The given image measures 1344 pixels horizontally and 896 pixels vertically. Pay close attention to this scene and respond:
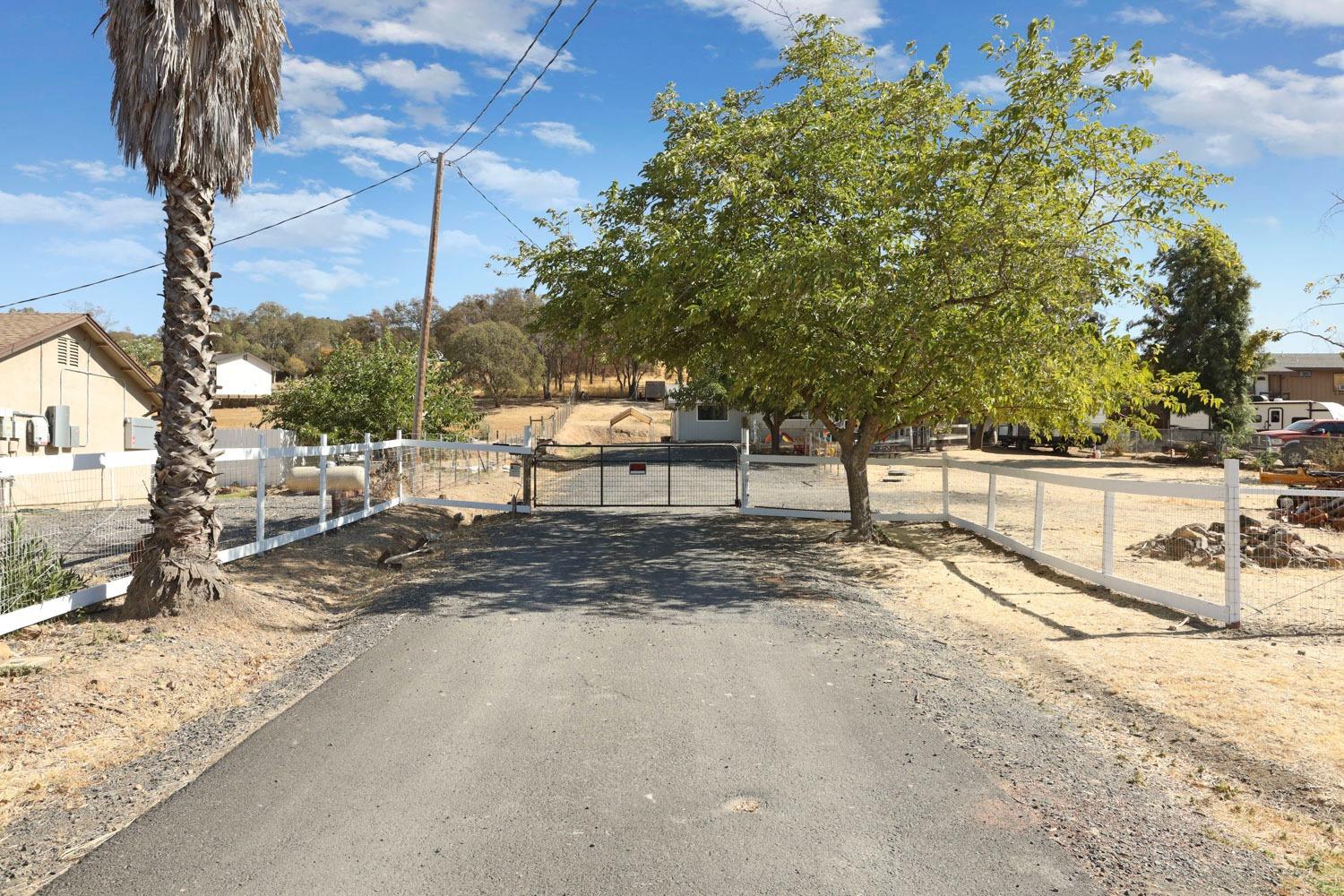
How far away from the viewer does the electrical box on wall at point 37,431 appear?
21.1m

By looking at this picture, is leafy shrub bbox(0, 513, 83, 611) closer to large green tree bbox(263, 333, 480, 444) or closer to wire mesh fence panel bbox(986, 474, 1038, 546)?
wire mesh fence panel bbox(986, 474, 1038, 546)

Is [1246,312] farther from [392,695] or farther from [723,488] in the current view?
[392,695]

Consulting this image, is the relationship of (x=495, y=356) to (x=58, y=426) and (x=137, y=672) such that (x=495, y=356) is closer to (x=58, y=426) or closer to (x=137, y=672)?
(x=58, y=426)

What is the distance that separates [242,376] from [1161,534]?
241 feet

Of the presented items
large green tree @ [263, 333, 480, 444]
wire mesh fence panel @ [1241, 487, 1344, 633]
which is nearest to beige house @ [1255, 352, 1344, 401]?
wire mesh fence panel @ [1241, 487, 1344, 633]

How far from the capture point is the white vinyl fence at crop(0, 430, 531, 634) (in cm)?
768

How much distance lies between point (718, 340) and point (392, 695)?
1072cm

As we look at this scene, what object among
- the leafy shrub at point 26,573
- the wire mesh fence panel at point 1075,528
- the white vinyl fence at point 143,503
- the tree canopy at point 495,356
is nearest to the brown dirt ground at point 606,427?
the tree canopy at point 495,356

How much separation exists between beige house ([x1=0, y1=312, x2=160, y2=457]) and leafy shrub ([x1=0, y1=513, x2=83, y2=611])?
50.9 ft

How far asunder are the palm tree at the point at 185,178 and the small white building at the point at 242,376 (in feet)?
223

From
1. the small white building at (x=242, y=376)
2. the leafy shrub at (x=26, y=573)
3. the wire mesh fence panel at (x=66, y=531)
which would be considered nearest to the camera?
the leafy shrub at (x=26, y=573)

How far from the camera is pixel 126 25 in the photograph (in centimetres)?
803

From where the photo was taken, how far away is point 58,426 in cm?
2208

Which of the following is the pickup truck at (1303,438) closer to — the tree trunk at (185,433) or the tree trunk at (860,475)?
the tree trunk at (860,475)
